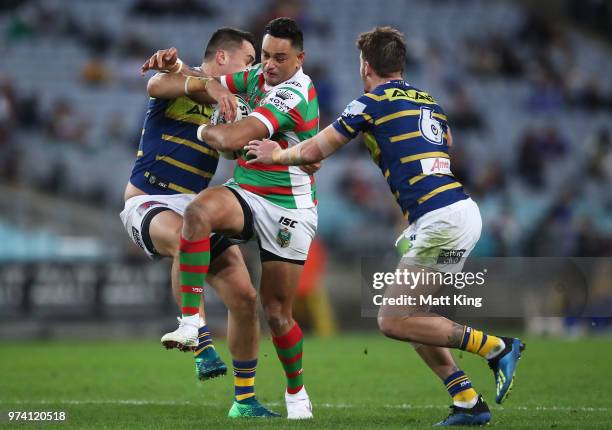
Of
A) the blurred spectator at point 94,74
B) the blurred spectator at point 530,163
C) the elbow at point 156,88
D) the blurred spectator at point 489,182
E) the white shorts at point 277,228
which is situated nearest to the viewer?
the white shorts at point 277,228

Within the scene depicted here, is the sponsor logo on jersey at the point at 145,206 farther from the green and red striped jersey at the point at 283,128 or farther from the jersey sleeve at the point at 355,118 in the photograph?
the jersey sleeve at the point at 355,118

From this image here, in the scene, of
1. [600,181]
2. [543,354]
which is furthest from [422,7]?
[543,354]

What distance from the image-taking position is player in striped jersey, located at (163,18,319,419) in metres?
7.22

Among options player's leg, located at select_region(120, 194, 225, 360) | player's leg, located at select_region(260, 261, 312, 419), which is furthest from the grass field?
player's leg, located at select_region(120, 194, 225, 360)

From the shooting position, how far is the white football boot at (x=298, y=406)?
731 centimetres

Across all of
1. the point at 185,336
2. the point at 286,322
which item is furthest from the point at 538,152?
the point at 185,336

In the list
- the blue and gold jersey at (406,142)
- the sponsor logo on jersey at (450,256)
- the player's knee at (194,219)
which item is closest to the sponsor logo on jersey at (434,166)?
the blue and gold jersey at (406,142)

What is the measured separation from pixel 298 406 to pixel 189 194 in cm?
184

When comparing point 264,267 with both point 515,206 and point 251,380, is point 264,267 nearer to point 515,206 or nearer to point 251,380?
point 251,380

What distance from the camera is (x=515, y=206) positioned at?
66.1 ft

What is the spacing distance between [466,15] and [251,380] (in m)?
19.4

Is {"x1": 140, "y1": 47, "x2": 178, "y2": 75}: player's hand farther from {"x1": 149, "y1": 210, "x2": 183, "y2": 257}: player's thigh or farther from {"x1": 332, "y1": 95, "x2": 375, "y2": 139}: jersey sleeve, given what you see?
{"x1": 332, "y1": 95, "x2": 375, "y2": 139}: jersey sleeve

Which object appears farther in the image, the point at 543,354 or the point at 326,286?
the point at 326,286

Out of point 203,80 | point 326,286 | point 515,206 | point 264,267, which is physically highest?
point 203,80
